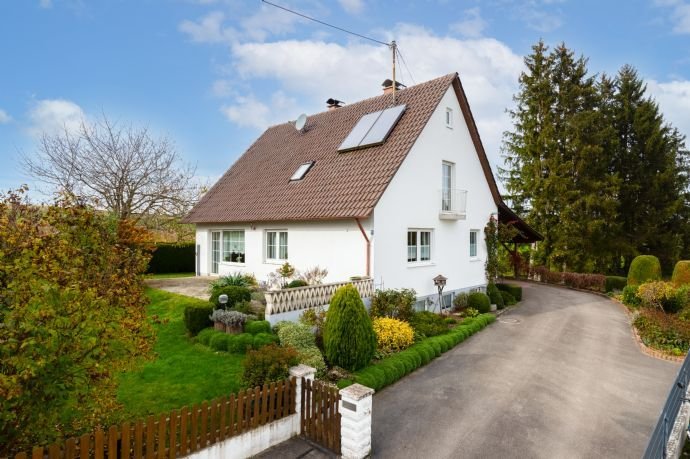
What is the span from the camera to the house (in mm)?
12859

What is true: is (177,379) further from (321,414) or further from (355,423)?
(355,423)

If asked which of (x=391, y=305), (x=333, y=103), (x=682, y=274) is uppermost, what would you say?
(x=333, y=103)

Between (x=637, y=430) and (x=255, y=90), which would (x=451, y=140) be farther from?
(x=637, y=430)

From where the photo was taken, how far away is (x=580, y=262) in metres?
27.1

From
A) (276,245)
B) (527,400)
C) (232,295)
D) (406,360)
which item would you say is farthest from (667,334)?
(276,245)

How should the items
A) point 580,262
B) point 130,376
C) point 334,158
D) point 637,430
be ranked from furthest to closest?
1. point 580,262
2. point 334,158
3. point 130,376
4. point 637,430

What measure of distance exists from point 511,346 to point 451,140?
865cm

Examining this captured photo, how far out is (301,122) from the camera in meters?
19.8

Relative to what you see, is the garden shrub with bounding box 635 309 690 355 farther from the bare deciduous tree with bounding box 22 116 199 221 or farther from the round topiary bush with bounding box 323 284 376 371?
the bare deciduous tree with bounding box 22 116 199 221

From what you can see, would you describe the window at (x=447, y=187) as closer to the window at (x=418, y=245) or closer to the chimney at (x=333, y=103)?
the window at (x=418, y=245)

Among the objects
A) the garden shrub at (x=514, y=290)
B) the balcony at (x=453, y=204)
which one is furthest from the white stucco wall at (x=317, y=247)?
the garden shrub at (x=514, y=290)

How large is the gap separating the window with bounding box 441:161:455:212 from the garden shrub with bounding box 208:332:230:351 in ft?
32.4

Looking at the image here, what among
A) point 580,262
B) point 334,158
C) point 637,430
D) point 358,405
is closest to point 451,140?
point 334,158

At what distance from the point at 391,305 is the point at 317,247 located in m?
3.62
